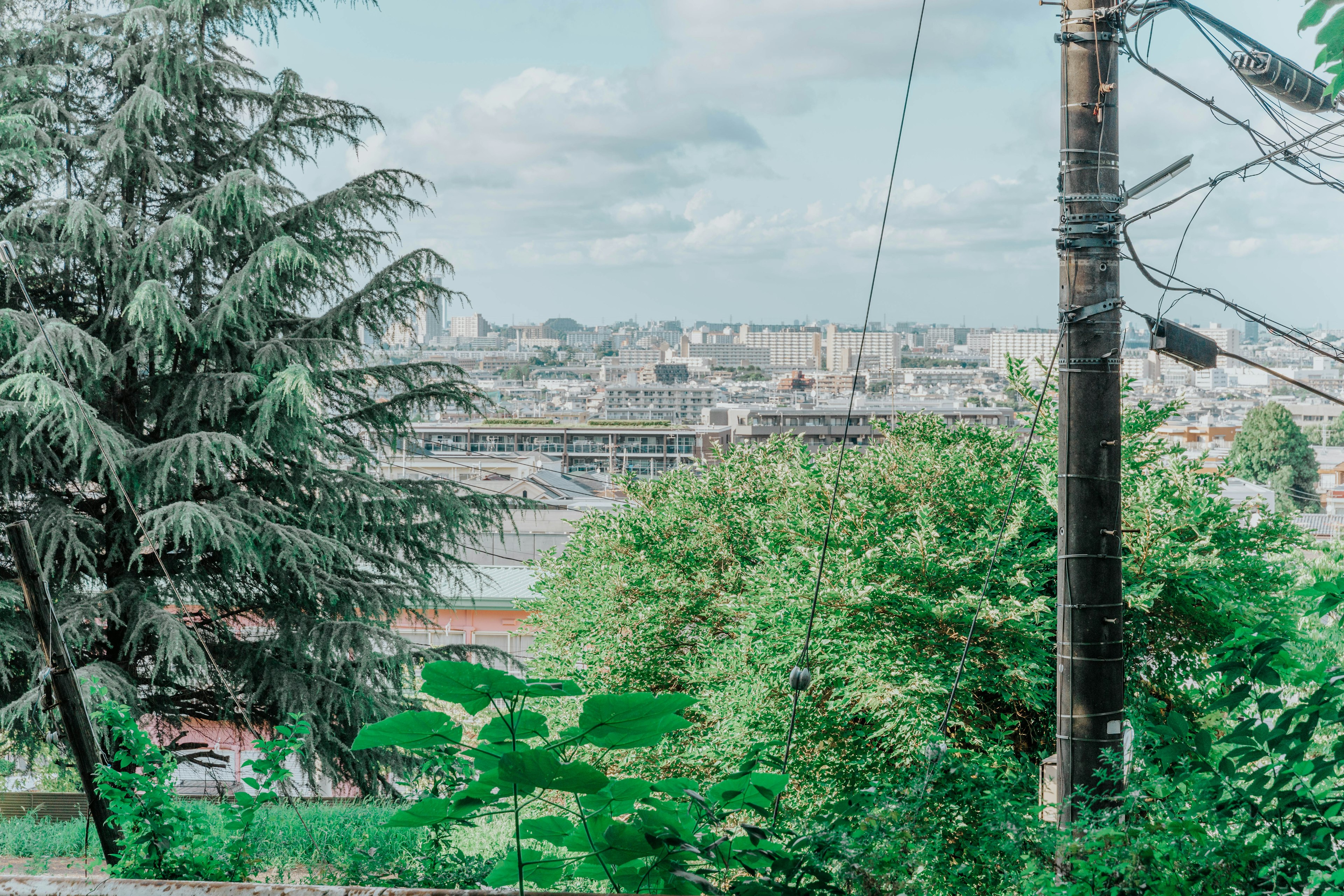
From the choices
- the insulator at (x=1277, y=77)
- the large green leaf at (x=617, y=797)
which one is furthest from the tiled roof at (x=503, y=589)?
the large green leaf at (x=617, y=797)

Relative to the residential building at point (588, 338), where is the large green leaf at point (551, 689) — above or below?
below

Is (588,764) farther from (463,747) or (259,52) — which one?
(259,52)

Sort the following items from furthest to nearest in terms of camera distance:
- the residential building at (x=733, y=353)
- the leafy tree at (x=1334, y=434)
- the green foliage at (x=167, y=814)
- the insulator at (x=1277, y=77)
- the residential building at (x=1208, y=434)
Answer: the residential building at (x=733, y=353) < the leafy tree at (x=1334, y=434) < the residential building at (x=1208, y=434) < the insulator at (x=1277, y=77) < the green foliage at (x=167, y=814)

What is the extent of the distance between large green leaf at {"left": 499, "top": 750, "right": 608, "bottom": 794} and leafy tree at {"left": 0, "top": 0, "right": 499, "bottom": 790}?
652 cm

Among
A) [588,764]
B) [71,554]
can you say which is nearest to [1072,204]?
[588,764]

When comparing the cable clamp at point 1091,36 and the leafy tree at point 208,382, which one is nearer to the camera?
the cable clamp at point 1091,36

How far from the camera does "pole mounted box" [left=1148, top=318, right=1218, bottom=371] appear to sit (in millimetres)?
3746

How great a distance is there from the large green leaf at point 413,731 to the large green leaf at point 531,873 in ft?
0.53

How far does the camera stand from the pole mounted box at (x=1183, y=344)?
12.3ft

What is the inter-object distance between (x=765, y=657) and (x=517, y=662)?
6.91 feet

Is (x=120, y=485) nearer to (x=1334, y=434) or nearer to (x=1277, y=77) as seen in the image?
(x=1277, y=77)

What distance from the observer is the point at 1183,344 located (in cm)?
381

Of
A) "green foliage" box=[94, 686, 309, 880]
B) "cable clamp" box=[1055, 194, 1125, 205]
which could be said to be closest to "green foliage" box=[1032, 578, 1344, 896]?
"green foliage" box=[94, 686, 309, 880]

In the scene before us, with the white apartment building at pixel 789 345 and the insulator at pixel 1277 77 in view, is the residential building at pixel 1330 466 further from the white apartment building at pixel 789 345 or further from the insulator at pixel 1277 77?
the white apartment building at pixel 789 345
